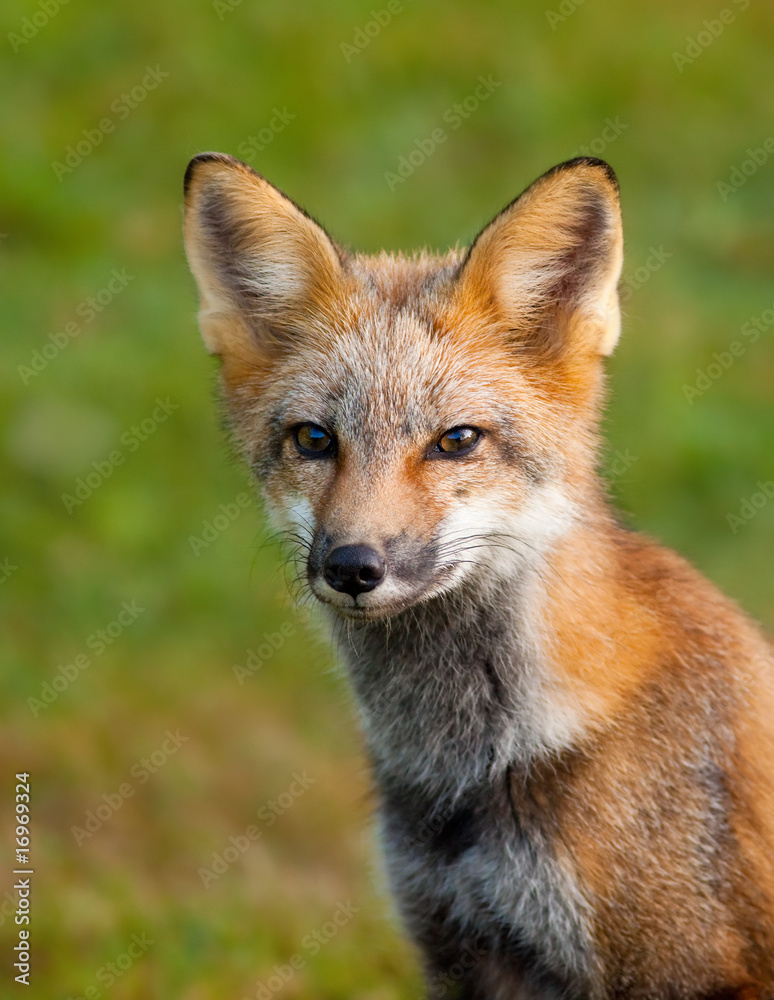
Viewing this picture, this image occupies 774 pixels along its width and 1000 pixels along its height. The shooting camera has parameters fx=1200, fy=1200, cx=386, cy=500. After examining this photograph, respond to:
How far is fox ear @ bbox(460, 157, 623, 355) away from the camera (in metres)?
4.53

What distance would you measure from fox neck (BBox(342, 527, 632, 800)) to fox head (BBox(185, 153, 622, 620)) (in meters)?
0.13

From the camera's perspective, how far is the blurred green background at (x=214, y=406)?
667 cm

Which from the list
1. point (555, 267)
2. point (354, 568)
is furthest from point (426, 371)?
point (354, 568)

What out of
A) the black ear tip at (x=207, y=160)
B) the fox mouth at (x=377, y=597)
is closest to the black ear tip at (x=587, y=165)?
the black ear tip at (x=207, y=160)

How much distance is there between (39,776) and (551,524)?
4688 millimetres

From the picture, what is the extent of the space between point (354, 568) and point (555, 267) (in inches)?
A: 62.3

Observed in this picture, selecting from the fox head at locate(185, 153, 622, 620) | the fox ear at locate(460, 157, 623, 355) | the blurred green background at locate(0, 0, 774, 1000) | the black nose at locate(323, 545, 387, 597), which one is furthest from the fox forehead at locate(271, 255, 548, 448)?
the blurred green background at locate(0, 0, 774, 1000)

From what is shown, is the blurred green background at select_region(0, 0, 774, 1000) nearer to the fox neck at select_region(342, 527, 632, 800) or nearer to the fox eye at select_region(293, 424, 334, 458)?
the fox neck at select_region(342, 527, 632, 800)

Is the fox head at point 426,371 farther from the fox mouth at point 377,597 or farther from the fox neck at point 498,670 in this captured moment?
the fox neck at point 498,670

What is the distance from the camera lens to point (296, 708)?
356 inches

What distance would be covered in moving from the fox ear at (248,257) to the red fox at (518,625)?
1 cm

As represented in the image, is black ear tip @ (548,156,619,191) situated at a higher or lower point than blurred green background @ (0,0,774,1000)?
higher

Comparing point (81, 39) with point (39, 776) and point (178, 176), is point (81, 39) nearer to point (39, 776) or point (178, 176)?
point (178, 176)

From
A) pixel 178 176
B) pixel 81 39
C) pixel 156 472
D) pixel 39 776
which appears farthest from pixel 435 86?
pixel 39 776
